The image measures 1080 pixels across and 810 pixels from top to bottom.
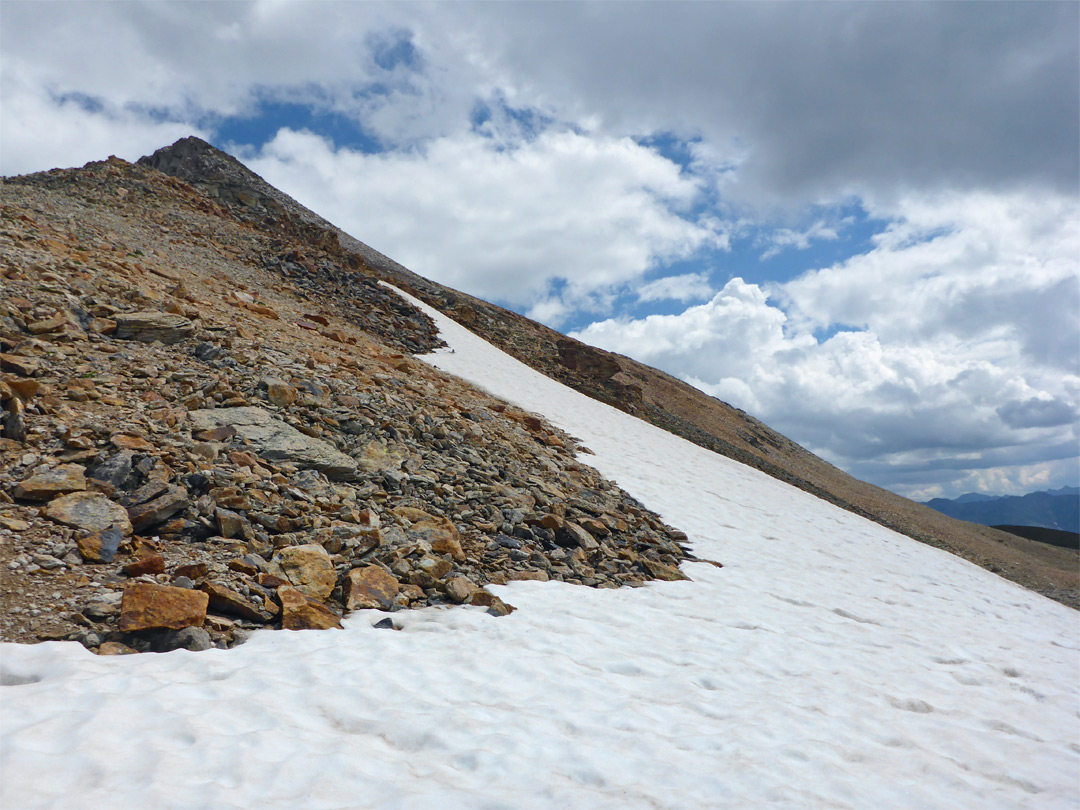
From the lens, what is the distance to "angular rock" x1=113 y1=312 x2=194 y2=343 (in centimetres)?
Result: 909

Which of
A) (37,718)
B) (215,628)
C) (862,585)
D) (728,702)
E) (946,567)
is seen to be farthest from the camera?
(946,567)

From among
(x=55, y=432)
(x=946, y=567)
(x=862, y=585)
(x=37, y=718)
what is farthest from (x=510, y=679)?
(x=946, y=567)

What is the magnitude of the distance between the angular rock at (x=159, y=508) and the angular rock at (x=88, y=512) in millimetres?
115

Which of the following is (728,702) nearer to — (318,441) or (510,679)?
(510,679)

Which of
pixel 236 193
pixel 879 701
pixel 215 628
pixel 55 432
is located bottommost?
pixel 215 628

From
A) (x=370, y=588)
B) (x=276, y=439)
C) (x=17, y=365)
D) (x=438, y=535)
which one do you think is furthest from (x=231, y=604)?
(x=17, y=365)

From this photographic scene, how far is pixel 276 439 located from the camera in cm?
797

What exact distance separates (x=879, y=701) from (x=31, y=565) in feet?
26.7

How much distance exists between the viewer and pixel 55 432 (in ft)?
20.7

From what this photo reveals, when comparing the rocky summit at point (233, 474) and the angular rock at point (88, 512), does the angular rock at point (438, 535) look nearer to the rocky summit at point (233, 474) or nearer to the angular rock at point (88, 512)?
the rocky summit at point (233, 474)

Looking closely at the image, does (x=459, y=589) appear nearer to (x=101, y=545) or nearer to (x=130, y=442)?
(x=101, y=545)

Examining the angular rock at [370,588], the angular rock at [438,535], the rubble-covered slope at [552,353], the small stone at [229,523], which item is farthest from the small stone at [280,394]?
the rubble-covered slope at [552,353]

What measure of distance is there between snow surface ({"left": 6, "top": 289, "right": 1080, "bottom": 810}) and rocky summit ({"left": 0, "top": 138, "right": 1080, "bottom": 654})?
53 centimetres

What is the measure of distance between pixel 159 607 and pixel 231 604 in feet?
1.93
